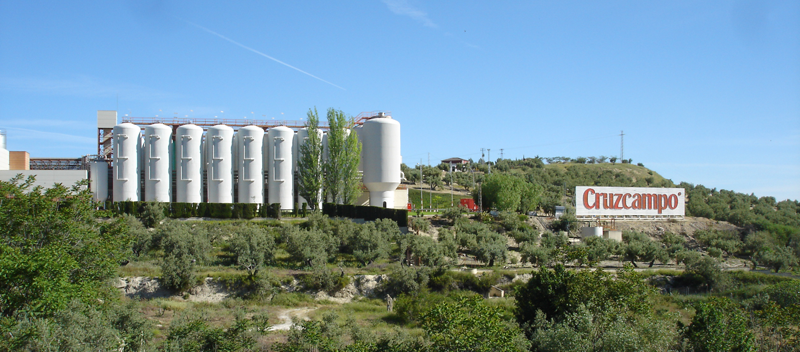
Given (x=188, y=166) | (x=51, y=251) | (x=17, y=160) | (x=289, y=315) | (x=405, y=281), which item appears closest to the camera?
(x=51, y=251)

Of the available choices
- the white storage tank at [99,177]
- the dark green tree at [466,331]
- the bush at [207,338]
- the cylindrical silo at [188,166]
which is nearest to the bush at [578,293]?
the dark green tree at [466,331]

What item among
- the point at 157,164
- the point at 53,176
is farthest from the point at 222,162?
the point at 53,176

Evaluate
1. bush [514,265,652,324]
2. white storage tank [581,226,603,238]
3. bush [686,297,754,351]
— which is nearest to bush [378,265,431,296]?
bush [514,265,652,324]

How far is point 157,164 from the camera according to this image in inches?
2101

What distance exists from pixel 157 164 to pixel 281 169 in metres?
12.8

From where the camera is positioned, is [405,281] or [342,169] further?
[342,169]

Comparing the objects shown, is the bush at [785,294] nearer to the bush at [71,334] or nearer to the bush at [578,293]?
the bush at [578,293]

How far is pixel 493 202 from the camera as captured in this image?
205 ft

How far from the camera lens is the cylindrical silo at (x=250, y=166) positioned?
54781mm

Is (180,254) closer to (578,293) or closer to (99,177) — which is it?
(578,293)

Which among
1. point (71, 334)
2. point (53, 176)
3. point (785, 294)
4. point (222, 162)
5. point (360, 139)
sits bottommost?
point (785, 294)

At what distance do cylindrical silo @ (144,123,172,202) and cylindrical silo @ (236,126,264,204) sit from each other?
7.44 metres

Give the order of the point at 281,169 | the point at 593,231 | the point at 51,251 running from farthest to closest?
the point at 281,169 → the point at 593,231 → the point at 51,251

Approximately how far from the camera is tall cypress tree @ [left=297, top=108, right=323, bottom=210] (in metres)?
54.7
